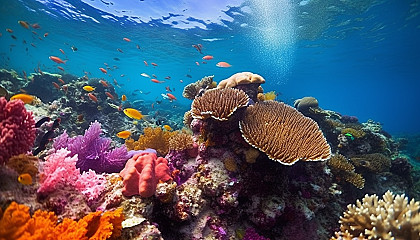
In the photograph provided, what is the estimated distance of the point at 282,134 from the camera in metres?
4.03

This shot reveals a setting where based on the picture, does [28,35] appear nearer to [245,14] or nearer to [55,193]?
[245,14]

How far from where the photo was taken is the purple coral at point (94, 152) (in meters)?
4.19

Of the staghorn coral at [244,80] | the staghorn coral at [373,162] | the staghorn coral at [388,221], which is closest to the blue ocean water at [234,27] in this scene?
the staghorn coral at [373,162]

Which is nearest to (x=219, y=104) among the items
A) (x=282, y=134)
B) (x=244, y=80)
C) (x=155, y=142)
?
(x=282, y=134)

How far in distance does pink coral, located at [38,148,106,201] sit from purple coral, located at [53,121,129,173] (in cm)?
115

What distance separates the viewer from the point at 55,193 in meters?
2.52

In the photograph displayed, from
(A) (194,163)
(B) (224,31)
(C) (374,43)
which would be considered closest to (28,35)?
(B) (224,31)

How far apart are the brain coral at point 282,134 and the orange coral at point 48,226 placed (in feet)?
8.04

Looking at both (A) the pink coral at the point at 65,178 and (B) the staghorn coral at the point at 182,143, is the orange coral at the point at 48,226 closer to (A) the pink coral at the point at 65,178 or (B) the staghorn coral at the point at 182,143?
(A) the pink coral at the point at 65,178

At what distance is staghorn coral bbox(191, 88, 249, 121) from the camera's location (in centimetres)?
399

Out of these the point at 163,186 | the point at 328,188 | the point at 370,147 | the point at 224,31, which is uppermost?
the point at 224,31

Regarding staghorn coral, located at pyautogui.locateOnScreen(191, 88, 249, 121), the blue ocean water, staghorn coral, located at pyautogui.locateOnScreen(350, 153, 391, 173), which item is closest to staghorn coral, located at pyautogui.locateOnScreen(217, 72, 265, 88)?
staghorn coral, located at pyautogui.locateOnScreen(191, 88, 249, 121)

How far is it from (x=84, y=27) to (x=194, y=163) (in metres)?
31.6

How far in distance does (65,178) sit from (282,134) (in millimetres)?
3553
